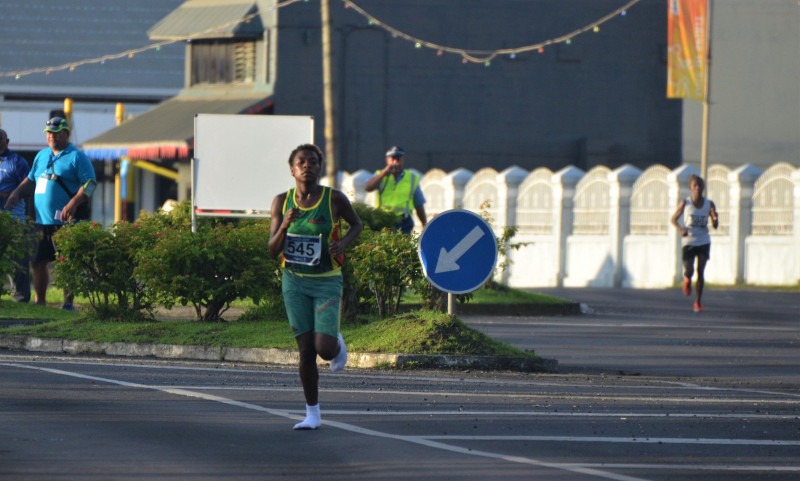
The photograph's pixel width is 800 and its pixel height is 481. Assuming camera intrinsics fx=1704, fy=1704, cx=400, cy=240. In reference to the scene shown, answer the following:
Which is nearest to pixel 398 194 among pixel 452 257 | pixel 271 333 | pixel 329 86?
pixel 271 333

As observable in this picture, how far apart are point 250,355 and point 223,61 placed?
2935cm

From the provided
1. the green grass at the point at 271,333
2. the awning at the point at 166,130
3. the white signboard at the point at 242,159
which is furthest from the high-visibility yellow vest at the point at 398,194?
the awning at the point at 166,130

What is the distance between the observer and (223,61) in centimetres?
4325

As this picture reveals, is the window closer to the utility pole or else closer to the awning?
the awning

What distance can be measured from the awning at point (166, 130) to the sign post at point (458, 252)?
88.0ft

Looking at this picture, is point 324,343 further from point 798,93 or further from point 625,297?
Result: point 798,93

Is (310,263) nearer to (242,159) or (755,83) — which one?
(242,159)

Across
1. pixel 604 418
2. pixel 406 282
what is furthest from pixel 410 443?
pixel 406 282

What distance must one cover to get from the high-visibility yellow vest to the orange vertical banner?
14520 millimetres

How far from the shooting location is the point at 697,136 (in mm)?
43000

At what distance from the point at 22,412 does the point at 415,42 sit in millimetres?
32574

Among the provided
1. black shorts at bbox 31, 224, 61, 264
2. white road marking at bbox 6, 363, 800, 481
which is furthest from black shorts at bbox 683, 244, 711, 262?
white road marking at bbox 6, 363, 800, 481

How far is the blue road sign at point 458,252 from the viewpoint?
14031 mm

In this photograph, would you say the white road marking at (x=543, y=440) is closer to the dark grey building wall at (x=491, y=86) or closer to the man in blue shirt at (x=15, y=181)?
the man in blue shirt at (x=15, y=181)
